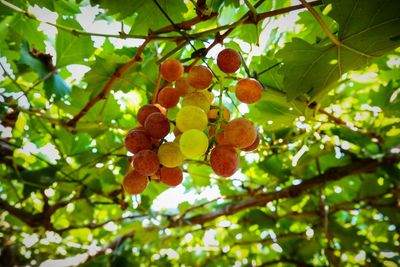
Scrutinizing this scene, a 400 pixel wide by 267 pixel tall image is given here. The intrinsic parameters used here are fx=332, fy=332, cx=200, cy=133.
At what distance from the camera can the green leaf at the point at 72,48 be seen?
1.88 m

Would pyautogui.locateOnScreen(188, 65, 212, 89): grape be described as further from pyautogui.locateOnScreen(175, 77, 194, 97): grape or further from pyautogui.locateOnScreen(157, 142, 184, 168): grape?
pyautogui.locateOnScreen(157, 142, 184, 168): grape

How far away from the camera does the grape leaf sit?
3.43 ft

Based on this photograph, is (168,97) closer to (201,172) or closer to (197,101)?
(197,101)

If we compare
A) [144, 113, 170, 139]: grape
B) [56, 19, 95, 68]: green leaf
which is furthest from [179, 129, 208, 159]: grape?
[56, 19, 95, 68]: green leaf

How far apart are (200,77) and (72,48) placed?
124 cm

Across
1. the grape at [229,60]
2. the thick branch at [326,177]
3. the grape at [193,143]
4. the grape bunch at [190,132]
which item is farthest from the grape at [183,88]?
the thick branch at [326,177]

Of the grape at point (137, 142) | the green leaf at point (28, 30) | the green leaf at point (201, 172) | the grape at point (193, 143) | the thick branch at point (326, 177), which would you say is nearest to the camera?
the grape at point (193, 143)

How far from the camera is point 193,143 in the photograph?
84cm

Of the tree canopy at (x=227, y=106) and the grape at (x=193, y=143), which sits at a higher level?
the tree canopy at (x=227, y=106)

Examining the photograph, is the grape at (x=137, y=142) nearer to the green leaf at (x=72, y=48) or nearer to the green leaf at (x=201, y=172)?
the green leaf at (x=72, y=48)

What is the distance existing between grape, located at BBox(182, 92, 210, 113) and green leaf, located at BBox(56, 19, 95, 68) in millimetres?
1151

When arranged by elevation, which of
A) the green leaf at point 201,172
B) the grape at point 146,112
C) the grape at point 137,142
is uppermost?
the green leaf at point 201,172

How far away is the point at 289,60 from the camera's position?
1.22 meters

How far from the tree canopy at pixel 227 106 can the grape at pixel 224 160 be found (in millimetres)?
242
